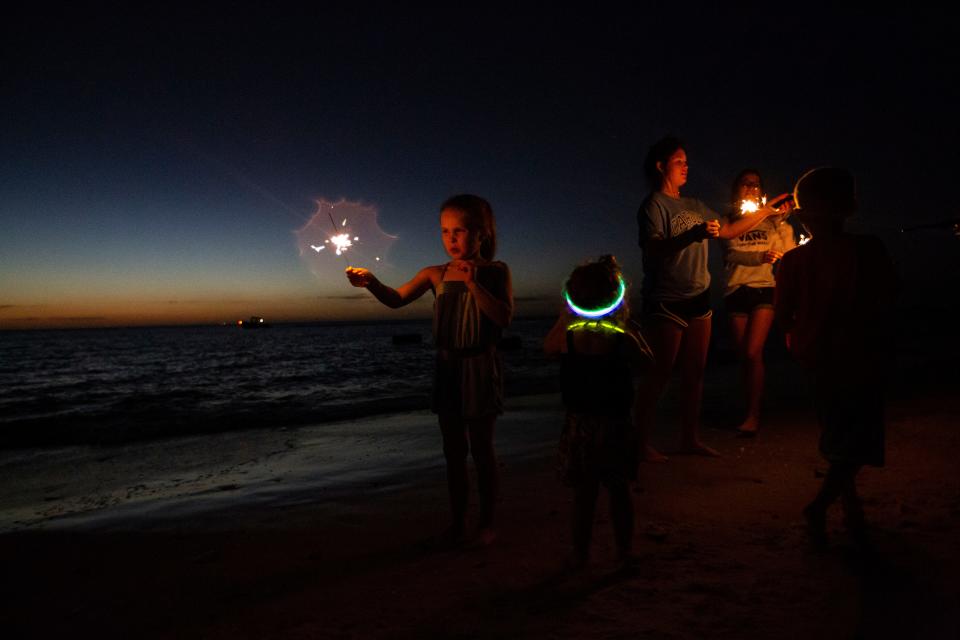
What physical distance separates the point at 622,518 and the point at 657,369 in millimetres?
2030

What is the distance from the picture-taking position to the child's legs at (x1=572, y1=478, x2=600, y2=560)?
2.63 m

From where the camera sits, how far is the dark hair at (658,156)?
4.61m

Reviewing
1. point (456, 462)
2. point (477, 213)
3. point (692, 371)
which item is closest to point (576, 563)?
point (456, 462)

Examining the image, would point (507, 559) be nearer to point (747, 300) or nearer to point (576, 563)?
point (576, 563)

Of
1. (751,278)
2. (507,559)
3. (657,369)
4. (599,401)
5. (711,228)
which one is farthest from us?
(751,278)

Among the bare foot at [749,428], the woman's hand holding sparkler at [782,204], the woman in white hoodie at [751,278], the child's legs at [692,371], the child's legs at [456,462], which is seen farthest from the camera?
the bare foot at [749,428]

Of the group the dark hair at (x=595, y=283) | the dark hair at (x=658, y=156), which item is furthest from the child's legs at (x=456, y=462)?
the dark hair at (x=658, y=156)

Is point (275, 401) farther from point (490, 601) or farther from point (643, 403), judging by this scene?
point (490, 601)

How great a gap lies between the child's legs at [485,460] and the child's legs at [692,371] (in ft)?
7.64

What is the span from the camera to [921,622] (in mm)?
1952

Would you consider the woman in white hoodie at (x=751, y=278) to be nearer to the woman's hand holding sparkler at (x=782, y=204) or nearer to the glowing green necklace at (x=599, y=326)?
the woman's hand holding sparkler at (x=782, y=204)

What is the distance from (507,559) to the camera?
2.80 metres

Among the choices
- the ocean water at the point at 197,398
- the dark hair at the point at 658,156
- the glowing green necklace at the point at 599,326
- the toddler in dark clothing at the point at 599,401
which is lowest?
the ocean water at the point at 197,398

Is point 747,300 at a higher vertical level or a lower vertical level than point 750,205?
lower
